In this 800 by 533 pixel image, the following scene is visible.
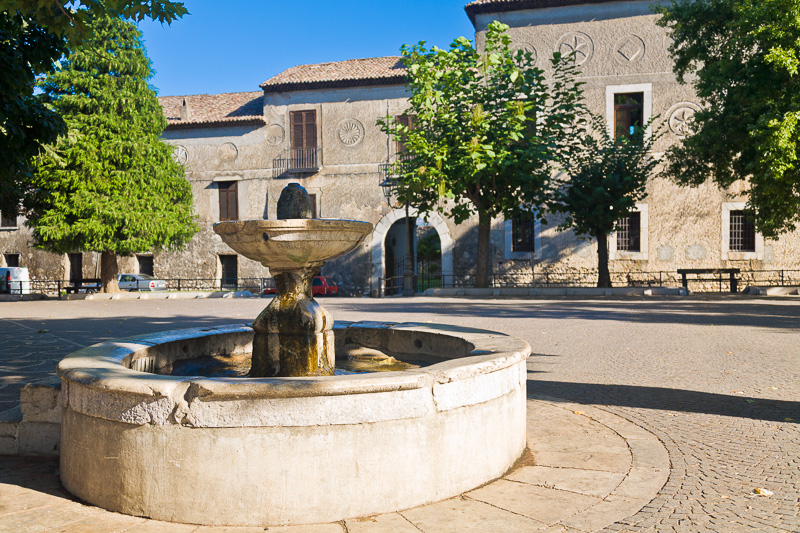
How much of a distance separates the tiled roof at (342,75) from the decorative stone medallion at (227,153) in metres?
2.87

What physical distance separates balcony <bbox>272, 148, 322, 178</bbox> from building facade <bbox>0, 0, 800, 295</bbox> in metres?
0.06

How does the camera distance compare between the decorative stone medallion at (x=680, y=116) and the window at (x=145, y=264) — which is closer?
the decorative stone medallion at (x=680, y=116)

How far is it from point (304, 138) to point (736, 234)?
17073 mm

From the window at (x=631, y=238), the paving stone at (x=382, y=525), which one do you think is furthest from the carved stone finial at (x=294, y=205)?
the window at (x=631, y=238)

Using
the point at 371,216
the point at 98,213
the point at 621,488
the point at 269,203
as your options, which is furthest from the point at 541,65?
the point at 621,488

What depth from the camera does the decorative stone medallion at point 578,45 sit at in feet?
75.9

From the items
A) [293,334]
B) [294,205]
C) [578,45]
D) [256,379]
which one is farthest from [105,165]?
[256,379]

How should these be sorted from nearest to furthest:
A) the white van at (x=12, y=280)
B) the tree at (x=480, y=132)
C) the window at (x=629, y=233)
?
the tree at (x=480, y=132), the window at (x=629, y=233), the white van at (x=12, y=280)

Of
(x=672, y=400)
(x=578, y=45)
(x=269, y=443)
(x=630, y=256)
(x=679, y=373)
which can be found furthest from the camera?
(x=578, y=45)

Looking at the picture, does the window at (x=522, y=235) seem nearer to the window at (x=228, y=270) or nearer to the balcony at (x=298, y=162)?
the balcony at (x=298, y=162)

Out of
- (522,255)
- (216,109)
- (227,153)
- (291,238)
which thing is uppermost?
(216,109)

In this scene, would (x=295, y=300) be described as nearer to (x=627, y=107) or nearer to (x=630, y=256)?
(x=630, y=256)

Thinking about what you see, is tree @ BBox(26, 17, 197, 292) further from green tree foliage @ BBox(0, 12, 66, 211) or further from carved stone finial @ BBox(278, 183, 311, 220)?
carved stone finial @ BBox(278, 183, 311, 220)

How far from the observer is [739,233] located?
2253 cm
